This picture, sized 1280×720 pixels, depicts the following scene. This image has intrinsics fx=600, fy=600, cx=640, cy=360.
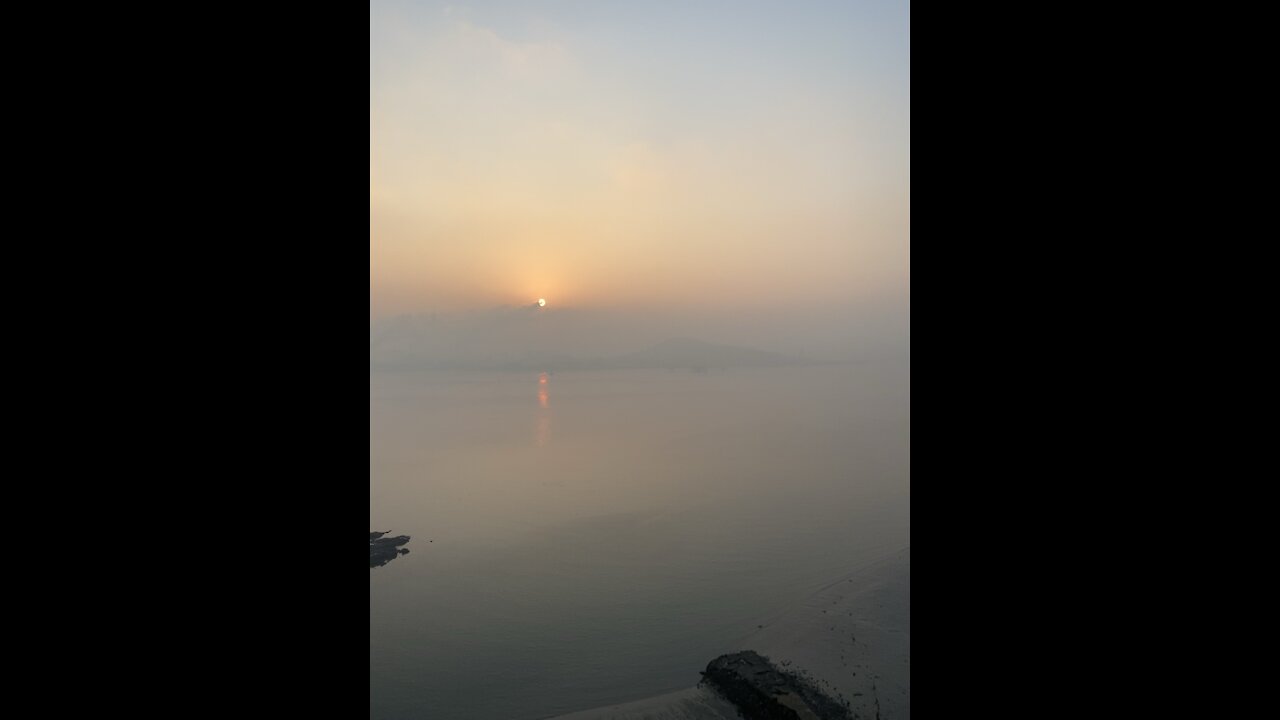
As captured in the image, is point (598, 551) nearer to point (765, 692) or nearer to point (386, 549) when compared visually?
point (386, 549)

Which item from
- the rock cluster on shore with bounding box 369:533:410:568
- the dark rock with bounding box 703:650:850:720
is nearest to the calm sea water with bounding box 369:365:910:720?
the rock cluster on shore with bounding box 369:533:410:568

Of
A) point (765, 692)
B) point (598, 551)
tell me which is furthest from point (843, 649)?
point (598, 551)

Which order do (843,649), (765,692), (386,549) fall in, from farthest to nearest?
1. (386,549)
2. (843,649)
3. (765,692)

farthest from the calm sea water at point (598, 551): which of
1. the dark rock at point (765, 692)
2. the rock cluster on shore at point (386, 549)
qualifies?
the dark rock at point (765, 692)

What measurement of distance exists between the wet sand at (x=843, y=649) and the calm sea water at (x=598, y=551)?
4.31 ft

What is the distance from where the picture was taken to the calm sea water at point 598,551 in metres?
20.2

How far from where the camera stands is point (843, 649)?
62.7 feet

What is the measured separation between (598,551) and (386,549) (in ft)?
36.6

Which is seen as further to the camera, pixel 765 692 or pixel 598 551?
pixel 598 551

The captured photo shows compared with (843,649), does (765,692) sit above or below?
above

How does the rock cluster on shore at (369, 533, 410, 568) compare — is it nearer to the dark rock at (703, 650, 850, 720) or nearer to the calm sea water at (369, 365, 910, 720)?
the calm sea water at (369, 365, 910, 720)
